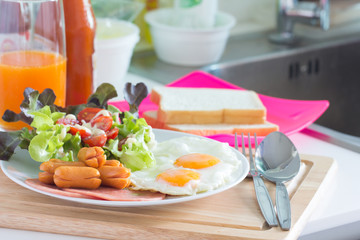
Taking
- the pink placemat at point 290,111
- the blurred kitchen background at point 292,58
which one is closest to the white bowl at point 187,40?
the blurred kitchen background at point 292,58

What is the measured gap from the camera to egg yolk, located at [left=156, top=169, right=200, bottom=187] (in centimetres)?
89

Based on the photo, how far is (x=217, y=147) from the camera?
40.6 inches

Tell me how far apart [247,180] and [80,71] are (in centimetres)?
47

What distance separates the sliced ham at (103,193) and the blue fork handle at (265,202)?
0.51ft

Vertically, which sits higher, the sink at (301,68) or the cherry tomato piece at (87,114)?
the cherry tomato piece at (87,114)

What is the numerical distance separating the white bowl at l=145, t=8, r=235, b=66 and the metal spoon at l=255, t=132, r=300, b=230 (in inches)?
34.5

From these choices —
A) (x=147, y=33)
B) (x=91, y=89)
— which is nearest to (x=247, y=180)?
(x=91, y=89)

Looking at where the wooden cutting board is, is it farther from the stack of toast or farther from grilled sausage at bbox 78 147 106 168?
the stack of toast

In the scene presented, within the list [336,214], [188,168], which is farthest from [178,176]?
[336,214]

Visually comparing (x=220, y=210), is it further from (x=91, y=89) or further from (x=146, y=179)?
(x=91, y=89)

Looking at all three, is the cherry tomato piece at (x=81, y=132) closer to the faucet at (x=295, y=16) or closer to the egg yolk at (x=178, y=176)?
the egg yolk at (x=178, y=176)

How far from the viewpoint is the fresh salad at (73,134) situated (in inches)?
37.3

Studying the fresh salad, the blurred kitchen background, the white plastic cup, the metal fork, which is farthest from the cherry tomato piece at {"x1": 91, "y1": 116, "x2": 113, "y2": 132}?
the blurred kitchen background

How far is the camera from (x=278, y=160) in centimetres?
106
